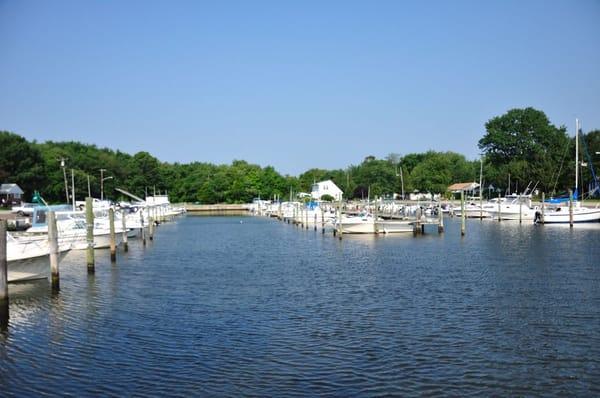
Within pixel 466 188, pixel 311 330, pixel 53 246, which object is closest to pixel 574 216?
pixel 311 330

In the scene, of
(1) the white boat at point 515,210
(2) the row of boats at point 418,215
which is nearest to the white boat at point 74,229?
(2) the row of boats at point 418,215

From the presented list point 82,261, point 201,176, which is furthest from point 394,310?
point 201,176

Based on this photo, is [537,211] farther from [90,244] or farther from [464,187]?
[464,187]

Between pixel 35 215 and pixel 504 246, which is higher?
pixel 35 215

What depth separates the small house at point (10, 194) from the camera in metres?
92.0

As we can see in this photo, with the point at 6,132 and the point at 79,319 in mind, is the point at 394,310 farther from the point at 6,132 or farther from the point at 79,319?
the point at 6,132

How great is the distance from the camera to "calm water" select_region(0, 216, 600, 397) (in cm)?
1358

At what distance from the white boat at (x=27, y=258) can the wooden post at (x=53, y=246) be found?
1439mm

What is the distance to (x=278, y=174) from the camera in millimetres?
166125

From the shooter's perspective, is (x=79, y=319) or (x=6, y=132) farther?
(x=6, y=132)

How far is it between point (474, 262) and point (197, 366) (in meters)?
23.0

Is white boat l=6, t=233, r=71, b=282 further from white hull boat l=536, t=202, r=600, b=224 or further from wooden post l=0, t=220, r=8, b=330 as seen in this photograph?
white hull boat l=536, t=202, r=600, b=224

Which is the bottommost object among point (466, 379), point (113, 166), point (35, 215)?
point (466, 379)

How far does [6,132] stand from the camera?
104750mm
